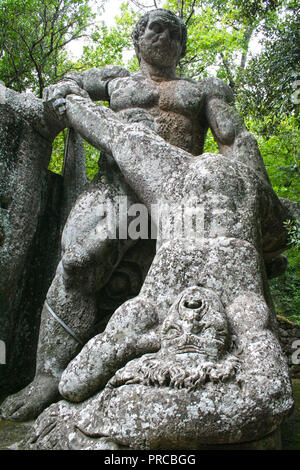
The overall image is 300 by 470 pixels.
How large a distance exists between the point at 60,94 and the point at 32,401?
91.2 inches

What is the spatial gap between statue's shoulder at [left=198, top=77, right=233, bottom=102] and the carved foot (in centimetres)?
260

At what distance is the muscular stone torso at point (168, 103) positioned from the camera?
11.7ft

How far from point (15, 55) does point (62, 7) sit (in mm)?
1590

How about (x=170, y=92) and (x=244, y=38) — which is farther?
(x=244, y=38)

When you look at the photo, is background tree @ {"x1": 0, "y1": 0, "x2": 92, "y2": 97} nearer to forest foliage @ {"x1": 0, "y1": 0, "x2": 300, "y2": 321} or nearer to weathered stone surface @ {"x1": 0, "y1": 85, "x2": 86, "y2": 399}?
forest foliage @ {"x1": 0, "y1": 0, "x2": 300, "y2": 321}

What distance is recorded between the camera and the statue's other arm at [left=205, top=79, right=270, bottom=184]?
11.0 ft

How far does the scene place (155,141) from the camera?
2861mm

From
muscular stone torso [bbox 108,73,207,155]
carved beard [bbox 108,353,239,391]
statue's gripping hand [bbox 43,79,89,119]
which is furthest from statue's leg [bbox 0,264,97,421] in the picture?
muscular stone torso [bbox 108,73,207,155]

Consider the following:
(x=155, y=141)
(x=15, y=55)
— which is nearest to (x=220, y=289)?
(x=155, y=141)

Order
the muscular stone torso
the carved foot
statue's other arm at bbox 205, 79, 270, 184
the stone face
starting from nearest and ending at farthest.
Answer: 1. the stone face
2. the carved foot
3. statue's other arm at bbox 205, 79, 270, 184
4. the muscular stone torso

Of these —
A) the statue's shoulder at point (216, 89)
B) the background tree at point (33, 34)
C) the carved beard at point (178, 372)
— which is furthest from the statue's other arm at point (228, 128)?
the background tree at point (33, 34)

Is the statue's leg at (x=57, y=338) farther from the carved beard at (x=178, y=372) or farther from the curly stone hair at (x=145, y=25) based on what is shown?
the curly stone hair at (x=145, y=25)

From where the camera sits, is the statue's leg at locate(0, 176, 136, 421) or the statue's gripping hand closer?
the statue's leg at locate(0, 176, 136, 421)
